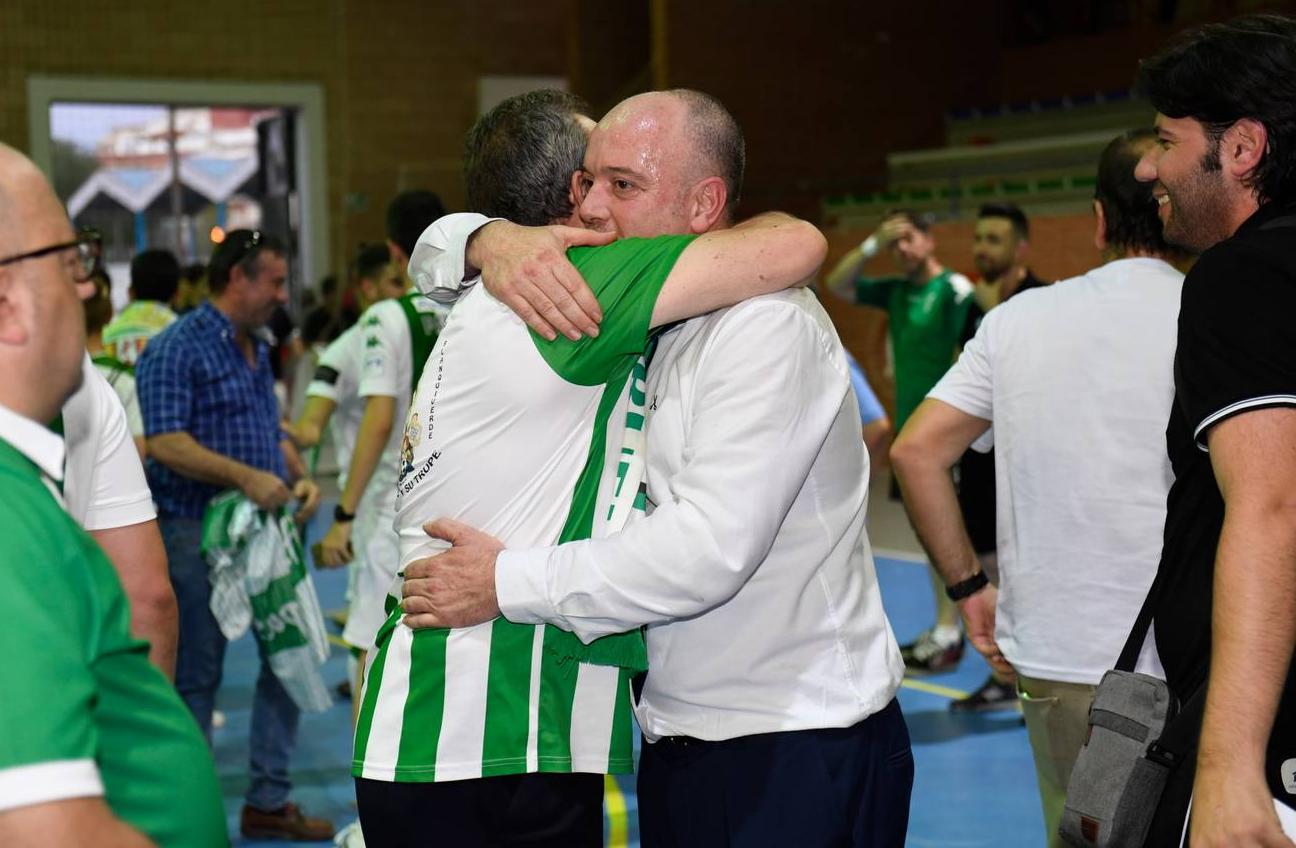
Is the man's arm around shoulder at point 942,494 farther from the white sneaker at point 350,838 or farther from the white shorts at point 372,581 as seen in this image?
the white shorts at point 372,581

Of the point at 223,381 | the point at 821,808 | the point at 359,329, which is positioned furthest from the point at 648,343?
the point at 359,329

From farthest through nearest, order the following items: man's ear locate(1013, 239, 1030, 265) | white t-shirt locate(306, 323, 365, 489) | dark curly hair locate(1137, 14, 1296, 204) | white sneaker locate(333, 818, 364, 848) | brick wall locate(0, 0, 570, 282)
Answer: brick wall locate(0, 0, 570, 282) < man's ear locate(1013, 239, 1030, 265) < white t-shirt locate(306, 323, 365, 489) < white sneaker locate(333, 818, 364, 848) < dark curly hair locate(1137, 14, 1296, 204)

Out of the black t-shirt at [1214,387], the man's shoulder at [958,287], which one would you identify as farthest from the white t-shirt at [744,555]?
the man's shoulder at [958,287]

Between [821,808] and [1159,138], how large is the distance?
3.40ft

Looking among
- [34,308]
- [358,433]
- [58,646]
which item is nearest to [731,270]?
[34,308]

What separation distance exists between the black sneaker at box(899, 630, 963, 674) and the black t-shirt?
4597 mm

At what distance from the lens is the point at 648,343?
211 cm

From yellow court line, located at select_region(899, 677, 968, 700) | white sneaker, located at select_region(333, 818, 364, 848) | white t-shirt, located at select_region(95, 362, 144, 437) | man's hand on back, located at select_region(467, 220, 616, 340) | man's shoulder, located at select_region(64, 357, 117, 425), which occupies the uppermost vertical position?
man's hand on back, located at select_region(467, 220, 616, 340)

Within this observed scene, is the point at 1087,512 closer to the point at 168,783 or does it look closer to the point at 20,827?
the point at 168,783

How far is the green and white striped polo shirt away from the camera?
1.90 meters

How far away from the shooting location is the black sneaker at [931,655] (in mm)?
6363

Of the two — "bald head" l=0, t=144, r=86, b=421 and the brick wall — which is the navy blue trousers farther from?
the brick wall

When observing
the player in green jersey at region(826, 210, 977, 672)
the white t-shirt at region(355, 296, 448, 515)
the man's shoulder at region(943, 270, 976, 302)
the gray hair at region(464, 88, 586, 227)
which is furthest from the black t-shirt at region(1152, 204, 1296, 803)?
the man's shoulder at region(943, 270, 976, 302)

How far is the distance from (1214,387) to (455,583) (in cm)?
100
